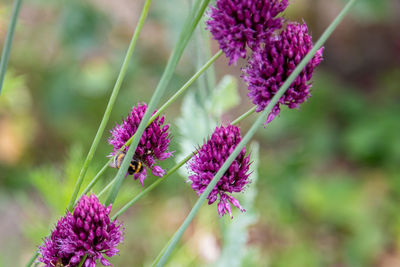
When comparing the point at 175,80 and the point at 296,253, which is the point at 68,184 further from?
the point at 296,253

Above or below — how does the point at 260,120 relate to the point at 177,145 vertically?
below

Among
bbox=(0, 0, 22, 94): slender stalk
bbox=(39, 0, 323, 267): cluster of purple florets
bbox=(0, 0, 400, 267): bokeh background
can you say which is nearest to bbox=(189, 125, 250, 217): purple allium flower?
bbox=(39, 0, 323, 267): cluster of purple florets

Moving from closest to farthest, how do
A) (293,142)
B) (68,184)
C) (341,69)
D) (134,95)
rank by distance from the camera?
(68,184) < (134,95) < (293,142) < (341,69)

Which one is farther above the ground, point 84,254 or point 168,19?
point 168,19

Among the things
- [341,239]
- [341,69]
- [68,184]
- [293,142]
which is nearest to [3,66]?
[68,184]

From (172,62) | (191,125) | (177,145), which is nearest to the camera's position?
(172,62)

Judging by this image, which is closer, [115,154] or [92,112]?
[115,154]

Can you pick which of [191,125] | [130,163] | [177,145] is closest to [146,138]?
[130,163]

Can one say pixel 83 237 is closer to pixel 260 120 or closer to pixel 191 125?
pixel 260 120
